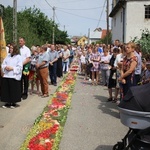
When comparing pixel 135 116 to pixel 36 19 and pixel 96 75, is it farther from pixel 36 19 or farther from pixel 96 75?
pixel 36 19

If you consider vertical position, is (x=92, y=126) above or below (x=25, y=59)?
below

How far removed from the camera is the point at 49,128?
7.17 meters

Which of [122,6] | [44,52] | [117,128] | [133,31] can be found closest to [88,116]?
[117,128]

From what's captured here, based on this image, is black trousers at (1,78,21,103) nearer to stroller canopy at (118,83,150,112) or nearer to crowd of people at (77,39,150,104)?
crowd of people at (77,39,150,104)

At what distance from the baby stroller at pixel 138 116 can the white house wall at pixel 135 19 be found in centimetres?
2657

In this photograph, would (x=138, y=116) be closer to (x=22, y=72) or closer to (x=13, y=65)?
(x=13, y=65)

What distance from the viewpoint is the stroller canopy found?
441cm

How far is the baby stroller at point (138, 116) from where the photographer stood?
4273 mm

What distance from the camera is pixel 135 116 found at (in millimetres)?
4453

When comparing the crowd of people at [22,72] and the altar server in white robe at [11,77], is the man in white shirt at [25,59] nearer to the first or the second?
the crowd of people at [22,72]

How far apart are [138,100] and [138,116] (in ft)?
0.74

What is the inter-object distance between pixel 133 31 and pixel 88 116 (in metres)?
23.6

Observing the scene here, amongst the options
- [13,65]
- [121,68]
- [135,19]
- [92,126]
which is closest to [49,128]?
[92,126]

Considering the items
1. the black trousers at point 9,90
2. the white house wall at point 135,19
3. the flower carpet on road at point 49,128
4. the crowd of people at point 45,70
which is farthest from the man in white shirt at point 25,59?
the white house wall at point 135,19
